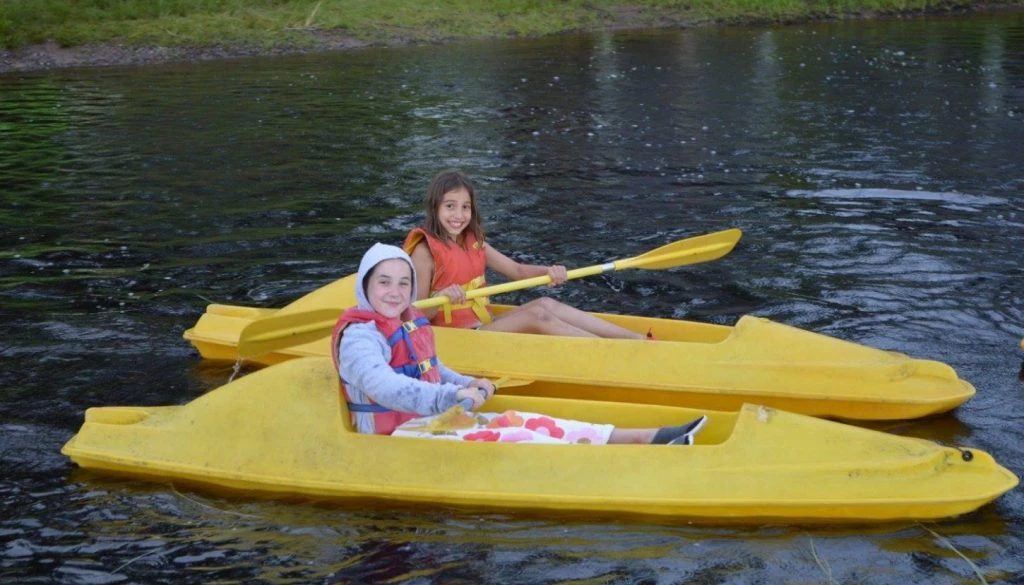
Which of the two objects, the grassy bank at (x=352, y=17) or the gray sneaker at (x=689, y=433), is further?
the grassy bank at (x=352, y=17)

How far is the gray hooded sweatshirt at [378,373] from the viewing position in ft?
17.3

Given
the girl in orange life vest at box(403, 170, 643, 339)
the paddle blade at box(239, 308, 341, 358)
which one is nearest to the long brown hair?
the girl in orange life vest at box(403, 170, 643, 339)

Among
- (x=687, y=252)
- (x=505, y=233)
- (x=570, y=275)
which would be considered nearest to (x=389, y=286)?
(x=570, y=275)

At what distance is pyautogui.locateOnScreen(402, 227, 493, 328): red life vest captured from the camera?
6.89 meters

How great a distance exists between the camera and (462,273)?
6.96m

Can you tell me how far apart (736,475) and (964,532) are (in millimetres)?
953

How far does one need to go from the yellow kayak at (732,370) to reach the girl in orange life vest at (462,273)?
21 cm

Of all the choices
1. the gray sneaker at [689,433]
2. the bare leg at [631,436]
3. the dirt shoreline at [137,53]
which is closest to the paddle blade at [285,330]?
the bare leg at [631,436]

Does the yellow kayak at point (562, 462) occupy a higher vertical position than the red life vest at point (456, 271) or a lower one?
lower

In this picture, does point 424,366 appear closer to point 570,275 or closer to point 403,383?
point 403,383

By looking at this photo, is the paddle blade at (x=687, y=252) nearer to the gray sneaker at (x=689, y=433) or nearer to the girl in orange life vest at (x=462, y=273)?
the girl in orange life vest at (x=462, y=273)

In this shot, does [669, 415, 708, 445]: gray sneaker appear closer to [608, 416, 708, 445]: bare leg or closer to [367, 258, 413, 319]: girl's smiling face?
[608, 416, 708, 445]: bare leg

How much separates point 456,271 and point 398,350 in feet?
4.75

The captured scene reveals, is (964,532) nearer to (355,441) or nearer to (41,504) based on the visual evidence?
(355,441)
